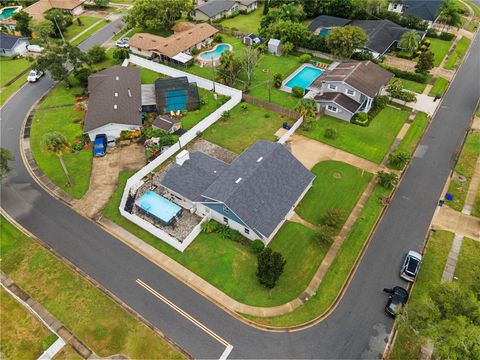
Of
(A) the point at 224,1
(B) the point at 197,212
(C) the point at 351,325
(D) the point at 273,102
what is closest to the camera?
(C) the point at 351,325

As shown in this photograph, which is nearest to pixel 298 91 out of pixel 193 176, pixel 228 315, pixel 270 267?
pixel 193 176

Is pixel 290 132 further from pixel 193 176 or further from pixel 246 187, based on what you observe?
pixel 193 176

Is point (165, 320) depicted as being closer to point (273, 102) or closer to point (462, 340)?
point (462, 340)

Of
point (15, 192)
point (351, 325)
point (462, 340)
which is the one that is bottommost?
point (15, 192)

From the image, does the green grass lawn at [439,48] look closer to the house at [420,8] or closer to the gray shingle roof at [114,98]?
the house at [420,8]

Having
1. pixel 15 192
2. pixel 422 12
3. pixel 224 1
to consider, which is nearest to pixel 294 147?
pixel 15 192

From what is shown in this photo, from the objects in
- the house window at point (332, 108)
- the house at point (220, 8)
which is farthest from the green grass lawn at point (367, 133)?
the house at point (220, 8)
